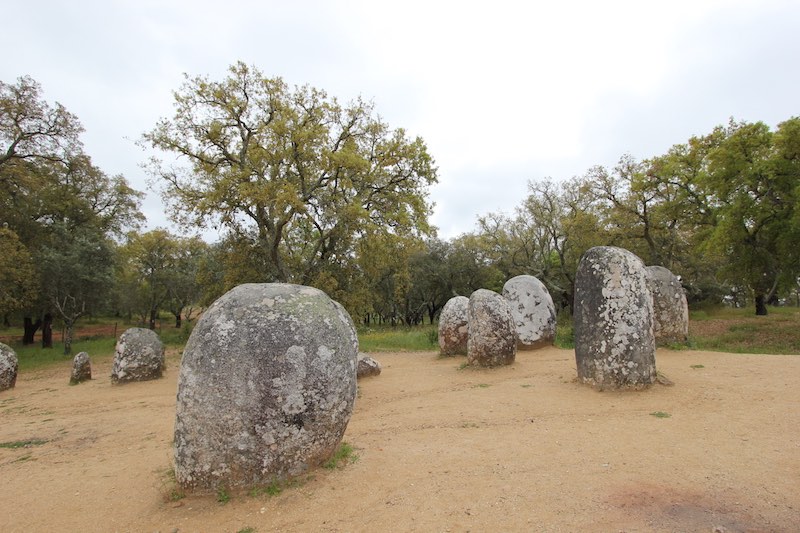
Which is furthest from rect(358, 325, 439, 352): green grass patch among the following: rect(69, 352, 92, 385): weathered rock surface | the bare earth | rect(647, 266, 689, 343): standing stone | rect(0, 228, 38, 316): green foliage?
rect(0, 228, 38, 316): green foliage

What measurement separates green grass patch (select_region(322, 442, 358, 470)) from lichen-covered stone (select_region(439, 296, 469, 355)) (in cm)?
853

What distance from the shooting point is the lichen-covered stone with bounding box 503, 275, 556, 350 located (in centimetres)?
1343

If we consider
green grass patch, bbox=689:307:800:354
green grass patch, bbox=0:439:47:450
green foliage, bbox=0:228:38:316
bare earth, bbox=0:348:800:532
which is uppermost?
green foliage, bbox=0:228:38:316

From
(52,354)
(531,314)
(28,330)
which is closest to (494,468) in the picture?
(531,314)

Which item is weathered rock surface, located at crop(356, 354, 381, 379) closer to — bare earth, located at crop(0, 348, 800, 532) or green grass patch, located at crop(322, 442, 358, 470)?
bare earth, located at crop(0, 348, 800, 532)

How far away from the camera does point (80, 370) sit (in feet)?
41.1

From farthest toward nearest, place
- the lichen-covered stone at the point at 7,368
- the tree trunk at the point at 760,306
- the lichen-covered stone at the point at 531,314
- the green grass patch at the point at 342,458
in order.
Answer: the tree trunk at the point at 760,306 < the lichen-covered stone at the point at 531,314 < the lichen-covered stone at the point at 7,368 < the green grass patch at the point at 342,458

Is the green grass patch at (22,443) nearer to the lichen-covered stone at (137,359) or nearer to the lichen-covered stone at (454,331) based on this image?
the lichen-covered stone at (137,359)

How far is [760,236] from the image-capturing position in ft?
57.6

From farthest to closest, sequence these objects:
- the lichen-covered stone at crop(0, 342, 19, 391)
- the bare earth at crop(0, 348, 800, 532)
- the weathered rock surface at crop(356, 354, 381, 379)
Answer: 1. the lichen-covered stone at crop(0, 342, 19, 391)
2. the weathered rock surface at crop(356, 354, 381, 379)
3. the bare earth at crop(0, 348, 800, 532)

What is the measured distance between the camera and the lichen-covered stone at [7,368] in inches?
470

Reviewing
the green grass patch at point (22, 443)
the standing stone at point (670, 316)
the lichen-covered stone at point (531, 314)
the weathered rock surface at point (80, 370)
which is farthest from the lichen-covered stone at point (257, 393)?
the weathered rock surface at point (80, 370)

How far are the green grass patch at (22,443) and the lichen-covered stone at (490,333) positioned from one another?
8.37 m

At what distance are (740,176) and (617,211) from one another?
9.80m
